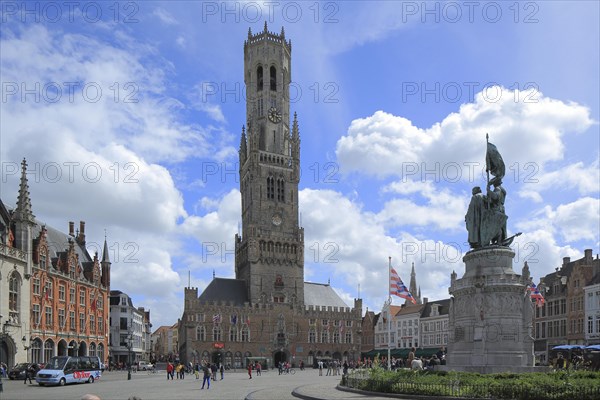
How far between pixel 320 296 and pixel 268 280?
12942 millimetres

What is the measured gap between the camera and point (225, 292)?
318ft

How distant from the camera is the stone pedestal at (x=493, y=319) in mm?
30000

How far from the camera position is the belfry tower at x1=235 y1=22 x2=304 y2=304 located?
323 feet

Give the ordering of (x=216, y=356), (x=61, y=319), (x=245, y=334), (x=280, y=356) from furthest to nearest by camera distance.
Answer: (x=280, y=356), (x=245, y=334), (x=216, y=356), (x=61, y=319)

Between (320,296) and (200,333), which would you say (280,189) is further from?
(200,333)

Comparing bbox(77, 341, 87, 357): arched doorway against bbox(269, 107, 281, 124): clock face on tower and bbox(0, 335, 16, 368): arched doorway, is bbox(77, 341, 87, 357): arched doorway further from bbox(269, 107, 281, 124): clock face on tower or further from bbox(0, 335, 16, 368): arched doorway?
bbox(269, 107, 281, 124): clock face on tower

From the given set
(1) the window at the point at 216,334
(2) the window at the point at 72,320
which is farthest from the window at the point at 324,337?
(2) the window at the point at 72,320

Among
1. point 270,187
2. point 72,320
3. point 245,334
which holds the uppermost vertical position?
point 270,187

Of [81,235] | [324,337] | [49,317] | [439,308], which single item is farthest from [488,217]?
[324,337]

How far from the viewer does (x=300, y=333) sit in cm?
9762

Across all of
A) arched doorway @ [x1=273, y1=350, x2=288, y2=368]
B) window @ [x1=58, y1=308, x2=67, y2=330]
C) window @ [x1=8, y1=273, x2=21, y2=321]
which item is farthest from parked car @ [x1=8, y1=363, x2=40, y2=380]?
arched doorway @ [x1=273, y1=350, x2=288, y2=368]

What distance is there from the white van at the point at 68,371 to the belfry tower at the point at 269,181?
175ft

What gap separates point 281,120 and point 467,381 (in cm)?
8711

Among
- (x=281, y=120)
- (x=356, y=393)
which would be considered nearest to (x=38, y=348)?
(x=356, y=393)
